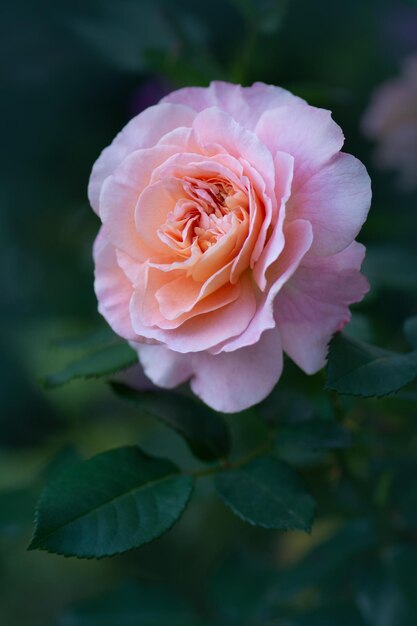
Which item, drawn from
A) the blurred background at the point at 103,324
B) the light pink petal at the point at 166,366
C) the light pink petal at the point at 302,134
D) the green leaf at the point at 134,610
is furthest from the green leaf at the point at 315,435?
the green leaf at the point at 134,610

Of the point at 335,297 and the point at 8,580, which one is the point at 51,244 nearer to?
the point at 8,580

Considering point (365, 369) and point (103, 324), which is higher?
point (365, 369)

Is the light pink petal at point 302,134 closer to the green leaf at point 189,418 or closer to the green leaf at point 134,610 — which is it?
the green leaf at point 189,418

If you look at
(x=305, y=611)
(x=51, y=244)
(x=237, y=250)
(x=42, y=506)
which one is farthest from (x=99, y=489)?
(x=51, y=244)

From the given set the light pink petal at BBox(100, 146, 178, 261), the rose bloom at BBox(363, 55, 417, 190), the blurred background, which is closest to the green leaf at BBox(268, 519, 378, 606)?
the blurred background

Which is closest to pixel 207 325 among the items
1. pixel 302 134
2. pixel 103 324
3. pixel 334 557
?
pixel 302 134

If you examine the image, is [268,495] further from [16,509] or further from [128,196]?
[16,509]
